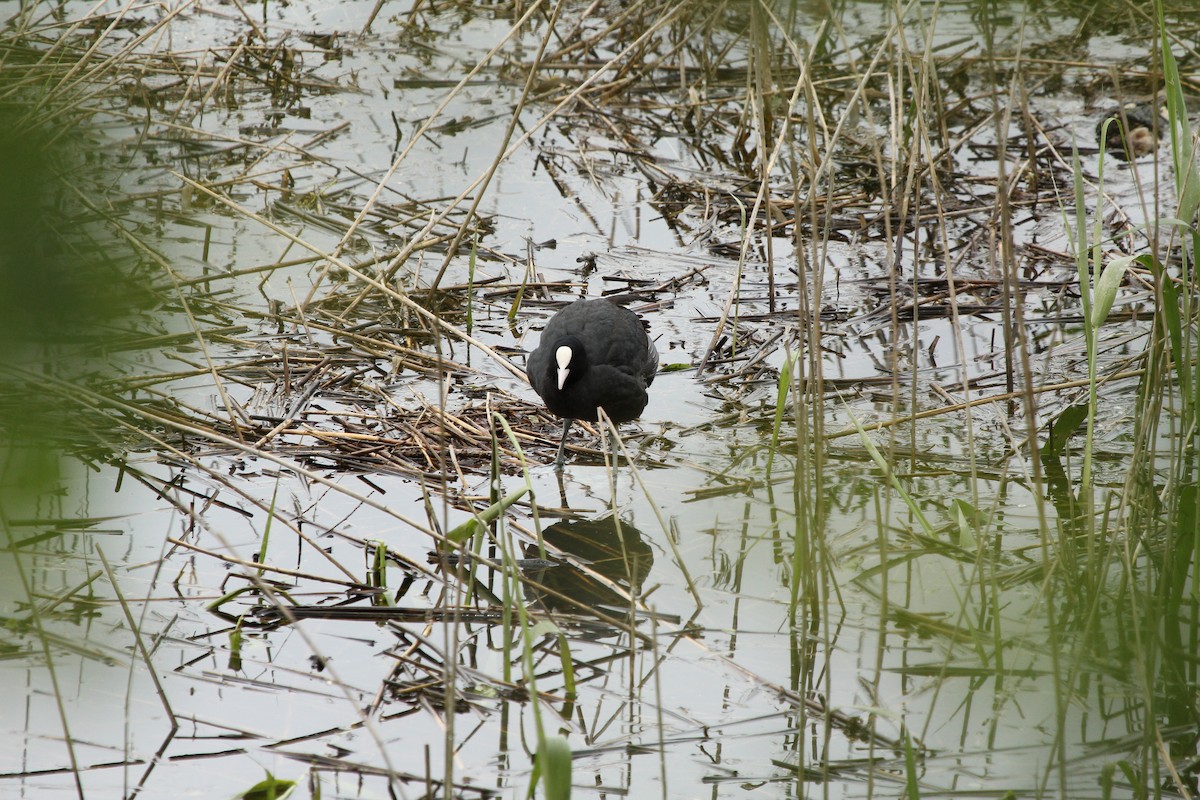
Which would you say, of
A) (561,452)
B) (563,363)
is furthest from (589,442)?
(563,363)

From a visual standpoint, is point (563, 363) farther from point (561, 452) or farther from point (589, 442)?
point (589, 442)

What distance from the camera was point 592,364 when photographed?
3865 millimetres

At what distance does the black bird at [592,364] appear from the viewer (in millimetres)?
3814

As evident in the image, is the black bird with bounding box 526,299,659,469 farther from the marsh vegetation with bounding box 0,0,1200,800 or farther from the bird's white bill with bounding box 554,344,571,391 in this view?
the marsh vegetation with bounding box 0,0,1200,800

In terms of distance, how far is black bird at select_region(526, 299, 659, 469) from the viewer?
12.5 feet

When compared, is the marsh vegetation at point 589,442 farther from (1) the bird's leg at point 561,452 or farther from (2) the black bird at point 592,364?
(2) the black bird at point 592,364

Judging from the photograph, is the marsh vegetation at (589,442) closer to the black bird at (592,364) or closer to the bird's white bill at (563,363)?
the black bird at (592,364)

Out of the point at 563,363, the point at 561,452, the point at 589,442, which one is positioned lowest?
the point at 561,452

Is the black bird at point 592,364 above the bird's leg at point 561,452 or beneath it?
above

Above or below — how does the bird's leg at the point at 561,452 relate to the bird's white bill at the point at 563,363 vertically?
below

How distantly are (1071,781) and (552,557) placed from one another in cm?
154

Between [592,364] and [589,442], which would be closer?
[592,364]

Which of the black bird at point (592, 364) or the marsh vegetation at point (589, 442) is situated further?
the black bird at point (592, 364)

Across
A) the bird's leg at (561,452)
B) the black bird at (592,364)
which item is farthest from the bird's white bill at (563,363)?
the bird's leg at (561,452)
